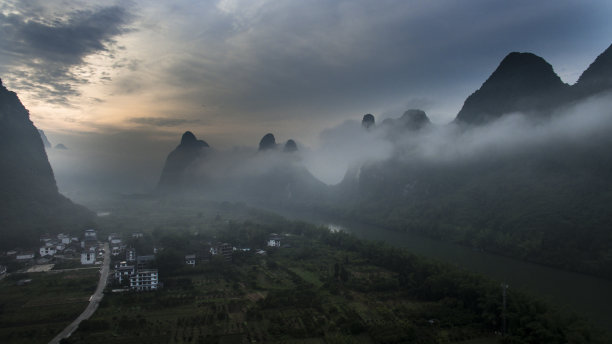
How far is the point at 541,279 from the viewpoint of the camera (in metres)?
23.8

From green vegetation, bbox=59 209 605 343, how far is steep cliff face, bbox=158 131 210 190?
258ft

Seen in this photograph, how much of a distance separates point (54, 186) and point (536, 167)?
5195 cm

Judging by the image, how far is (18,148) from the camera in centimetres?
3728

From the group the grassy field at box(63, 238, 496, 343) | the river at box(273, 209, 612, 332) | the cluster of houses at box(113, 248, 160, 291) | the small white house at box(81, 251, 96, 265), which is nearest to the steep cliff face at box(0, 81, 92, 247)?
the small white house at box(81, 251, 96, 265)

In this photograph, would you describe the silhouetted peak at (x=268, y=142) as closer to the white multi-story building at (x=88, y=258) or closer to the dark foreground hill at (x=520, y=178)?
the dark foreground hill at (x=520, y=178)

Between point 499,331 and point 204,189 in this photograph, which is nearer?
point 499,331

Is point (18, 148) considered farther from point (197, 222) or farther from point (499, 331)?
point (499, 331)

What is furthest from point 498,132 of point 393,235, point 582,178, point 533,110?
point 393,235

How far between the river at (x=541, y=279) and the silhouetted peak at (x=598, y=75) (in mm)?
25147

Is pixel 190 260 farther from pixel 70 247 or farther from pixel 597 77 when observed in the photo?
pixel 597 77

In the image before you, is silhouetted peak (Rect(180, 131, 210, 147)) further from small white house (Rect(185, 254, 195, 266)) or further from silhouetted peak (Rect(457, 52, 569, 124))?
small white house (Rect(185, 254, 195, 266))

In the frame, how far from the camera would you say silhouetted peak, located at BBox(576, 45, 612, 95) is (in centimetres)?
4038

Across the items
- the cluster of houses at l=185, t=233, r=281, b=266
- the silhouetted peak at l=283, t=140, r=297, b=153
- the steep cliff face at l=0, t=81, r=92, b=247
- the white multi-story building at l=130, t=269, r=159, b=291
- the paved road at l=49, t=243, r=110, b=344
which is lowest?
the paved road at l=49, t=243, r=110, b=344

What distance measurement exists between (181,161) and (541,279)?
92.4 meters
